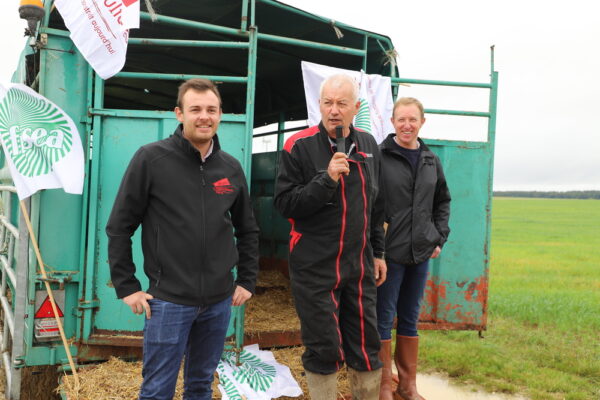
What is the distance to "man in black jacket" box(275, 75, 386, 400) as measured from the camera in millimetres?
2684

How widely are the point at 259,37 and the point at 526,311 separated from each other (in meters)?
6.41

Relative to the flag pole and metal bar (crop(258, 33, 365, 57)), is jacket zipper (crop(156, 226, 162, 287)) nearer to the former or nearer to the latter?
the flag pole

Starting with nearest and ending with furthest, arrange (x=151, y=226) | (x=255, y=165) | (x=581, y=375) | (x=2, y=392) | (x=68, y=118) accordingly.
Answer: (x=151, y=226) < (x=68, y=118) < (x=2, y=392) < (x=581, y=375) < (x=255, y=165)

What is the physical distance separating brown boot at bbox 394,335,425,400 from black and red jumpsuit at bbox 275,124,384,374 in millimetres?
749

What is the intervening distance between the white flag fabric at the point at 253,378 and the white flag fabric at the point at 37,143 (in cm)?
170

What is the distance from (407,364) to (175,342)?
6.15 feet

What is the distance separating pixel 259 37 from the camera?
3.87 metres

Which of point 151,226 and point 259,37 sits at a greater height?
point 259,37

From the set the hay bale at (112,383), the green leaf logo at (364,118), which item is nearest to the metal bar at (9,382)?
the hay bale at (112,383)

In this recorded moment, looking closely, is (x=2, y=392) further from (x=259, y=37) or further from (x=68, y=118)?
(x=259, y=37)

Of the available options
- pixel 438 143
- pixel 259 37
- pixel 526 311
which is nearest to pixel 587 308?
pixel 526 311

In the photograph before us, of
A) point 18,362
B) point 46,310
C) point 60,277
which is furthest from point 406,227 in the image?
point 18,362

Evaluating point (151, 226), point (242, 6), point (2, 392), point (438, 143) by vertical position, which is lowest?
point (2, 392)

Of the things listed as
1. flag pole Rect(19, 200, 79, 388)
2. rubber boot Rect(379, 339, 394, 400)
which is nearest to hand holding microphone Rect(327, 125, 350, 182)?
rubber boot Rect(379, 339, 394, 400)
